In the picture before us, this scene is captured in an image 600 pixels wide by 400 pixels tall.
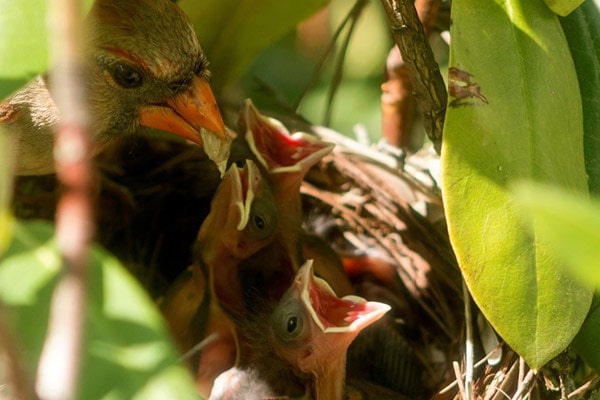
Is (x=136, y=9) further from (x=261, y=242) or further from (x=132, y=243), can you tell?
(x=132, y=243)

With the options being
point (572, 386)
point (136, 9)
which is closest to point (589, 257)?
point (572, 386)

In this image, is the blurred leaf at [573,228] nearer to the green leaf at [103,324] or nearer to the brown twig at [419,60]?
the green leaf at [103,324]

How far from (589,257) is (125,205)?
2.02 metres

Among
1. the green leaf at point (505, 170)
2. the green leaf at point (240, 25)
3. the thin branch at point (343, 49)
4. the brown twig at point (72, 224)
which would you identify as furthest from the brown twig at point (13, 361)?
the thin branch at point (343, 49)

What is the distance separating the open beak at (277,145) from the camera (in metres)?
1.99

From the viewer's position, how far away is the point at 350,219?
91.1 inches

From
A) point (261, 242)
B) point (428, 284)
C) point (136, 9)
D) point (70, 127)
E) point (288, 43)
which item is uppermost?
point (70, 127)

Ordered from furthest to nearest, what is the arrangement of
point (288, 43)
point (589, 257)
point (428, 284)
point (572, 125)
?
point (288, 43) → point (428, 284) → point (572, 125) → point (589, 257)

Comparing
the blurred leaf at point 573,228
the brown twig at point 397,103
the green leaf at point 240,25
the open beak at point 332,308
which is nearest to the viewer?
the blurred leaf at point 573,228

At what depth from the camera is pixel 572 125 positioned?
1.47 metres

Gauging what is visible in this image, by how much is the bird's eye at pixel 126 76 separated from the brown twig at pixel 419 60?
52cm

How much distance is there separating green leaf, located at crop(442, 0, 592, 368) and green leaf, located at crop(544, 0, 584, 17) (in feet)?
0.23

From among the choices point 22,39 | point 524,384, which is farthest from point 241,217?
point 22,39

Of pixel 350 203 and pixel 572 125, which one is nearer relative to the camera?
pixel 572 125
